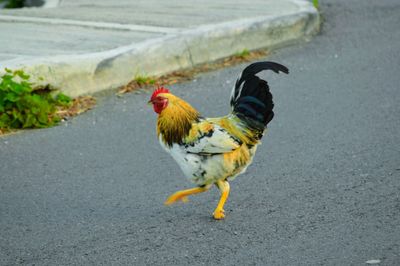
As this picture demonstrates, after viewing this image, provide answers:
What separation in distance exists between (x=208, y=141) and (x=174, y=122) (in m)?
0.25

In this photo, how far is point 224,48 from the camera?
957cm

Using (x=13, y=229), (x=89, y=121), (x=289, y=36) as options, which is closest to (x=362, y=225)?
(x=13, y=229)

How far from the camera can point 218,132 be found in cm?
537

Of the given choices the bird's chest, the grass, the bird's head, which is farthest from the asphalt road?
the bird's head

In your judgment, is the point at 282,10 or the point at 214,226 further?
the point at 282,10

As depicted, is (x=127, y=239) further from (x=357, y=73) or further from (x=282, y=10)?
(x=282, y=10)

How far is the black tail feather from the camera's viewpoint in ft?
17.8

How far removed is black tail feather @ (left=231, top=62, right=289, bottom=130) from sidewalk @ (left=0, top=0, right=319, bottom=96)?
9.71 feet

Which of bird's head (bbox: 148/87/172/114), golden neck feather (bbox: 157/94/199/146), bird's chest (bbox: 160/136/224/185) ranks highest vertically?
bird's head (bbox: 148/87/172/114)

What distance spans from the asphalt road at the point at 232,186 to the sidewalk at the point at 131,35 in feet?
1.25

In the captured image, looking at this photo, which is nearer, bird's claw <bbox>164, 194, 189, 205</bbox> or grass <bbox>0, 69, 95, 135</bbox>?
bird's claw <bbox>164, 194, 189, 205</bbox>

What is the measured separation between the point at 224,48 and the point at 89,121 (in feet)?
8.19

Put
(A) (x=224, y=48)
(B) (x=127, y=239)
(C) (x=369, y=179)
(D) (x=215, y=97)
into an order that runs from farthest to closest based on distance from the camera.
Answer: (A) (x=224, y=48) → (D) (x=215, y=97) → (C) (x=369, y=179) → (B) (x=127, y=239)

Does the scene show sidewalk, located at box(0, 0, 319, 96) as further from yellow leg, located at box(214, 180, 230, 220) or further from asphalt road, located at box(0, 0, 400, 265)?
yellow leg, located at box(214, 180, 230, 220)
